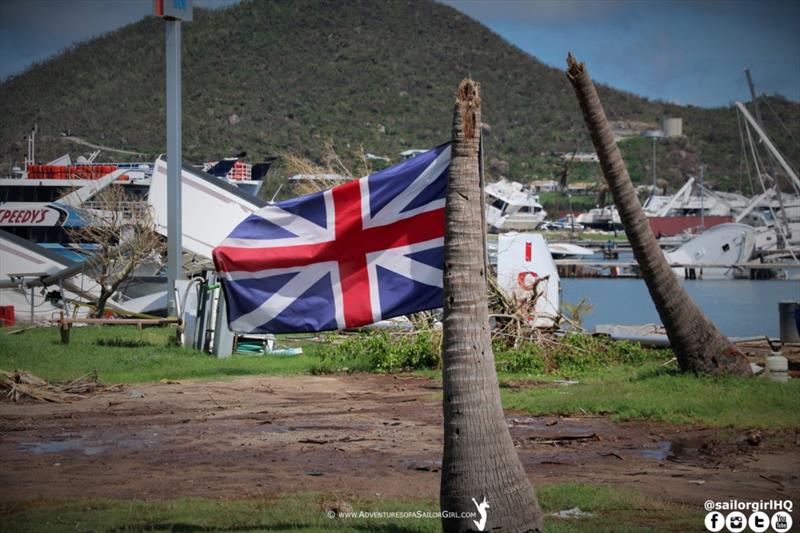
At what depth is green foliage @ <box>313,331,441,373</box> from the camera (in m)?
21.1

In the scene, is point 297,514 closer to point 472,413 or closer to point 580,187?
point 472,413

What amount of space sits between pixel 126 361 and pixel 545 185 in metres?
90.9

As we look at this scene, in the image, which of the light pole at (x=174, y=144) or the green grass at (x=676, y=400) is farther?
the light pole at (x=174, y=144)

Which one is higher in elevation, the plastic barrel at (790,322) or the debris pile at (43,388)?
the plastic barrel at (790,322)

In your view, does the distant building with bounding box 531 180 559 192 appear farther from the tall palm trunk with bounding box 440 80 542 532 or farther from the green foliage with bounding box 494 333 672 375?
the tall palm trunk with bounding box 440 80 542 532

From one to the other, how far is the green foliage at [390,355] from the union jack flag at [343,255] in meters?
10.7

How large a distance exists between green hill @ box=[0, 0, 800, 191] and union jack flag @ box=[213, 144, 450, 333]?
5100cm

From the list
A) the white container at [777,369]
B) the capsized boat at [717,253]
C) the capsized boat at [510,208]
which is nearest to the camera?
the white container at [777,369]

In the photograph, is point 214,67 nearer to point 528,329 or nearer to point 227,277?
point 528,329

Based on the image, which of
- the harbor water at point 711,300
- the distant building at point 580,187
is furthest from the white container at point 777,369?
the distant building at point 580,187

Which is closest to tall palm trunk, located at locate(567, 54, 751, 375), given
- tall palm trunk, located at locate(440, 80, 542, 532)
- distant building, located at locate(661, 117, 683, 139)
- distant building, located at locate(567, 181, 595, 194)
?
tall palm trunk, located at locate(440, 80, 542, 532)

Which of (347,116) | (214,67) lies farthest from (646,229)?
(214,67)

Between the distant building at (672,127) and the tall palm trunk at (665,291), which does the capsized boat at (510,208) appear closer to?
the distant building at (672,127)

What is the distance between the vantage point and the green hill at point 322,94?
76125mm
